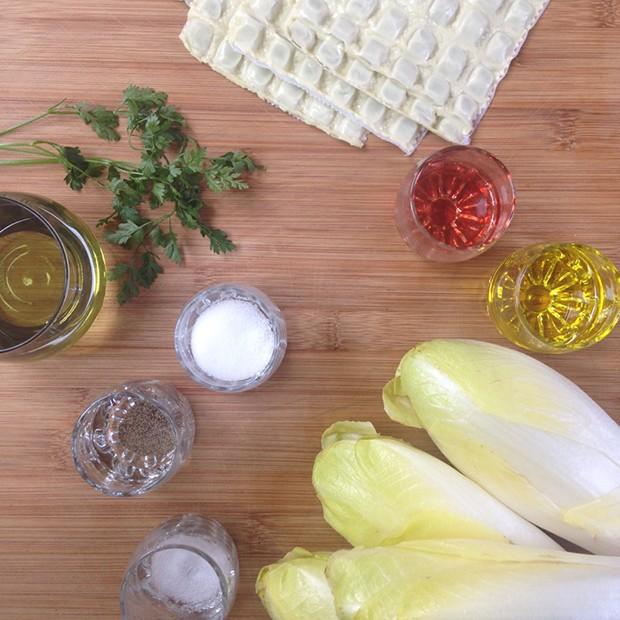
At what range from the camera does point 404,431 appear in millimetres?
865

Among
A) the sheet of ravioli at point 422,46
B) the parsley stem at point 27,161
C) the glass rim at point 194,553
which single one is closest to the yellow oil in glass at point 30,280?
the parsley stem at point 27,161

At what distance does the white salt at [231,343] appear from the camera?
2.68ft

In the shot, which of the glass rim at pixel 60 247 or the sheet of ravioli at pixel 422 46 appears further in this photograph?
the sheet of ravioli at pixel 422 46

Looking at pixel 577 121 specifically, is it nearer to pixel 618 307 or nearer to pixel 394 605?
pixel 618 307

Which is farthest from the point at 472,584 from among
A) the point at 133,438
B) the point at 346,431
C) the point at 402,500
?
the point at 133,438

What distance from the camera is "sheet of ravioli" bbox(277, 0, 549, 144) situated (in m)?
0.83

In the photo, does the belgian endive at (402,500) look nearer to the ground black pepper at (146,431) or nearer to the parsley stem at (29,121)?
the ground black pepper at (146,431)

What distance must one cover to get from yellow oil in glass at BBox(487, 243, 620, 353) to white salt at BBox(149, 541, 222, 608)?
0.51 m

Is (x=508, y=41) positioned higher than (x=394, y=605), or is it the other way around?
(x=508, y=41)

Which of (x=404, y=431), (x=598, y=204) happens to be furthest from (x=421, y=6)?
(x=404, y=431)

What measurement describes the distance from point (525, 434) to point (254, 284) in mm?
410

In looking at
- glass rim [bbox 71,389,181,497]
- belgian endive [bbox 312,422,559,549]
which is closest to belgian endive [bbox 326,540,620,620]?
belgian endive [bbox 312,422,559,549]

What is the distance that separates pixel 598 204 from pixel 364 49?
40 cm

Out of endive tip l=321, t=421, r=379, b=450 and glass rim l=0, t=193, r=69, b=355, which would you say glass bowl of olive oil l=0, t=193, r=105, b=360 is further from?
endive tip l=321, t=421, r=379, b=450
